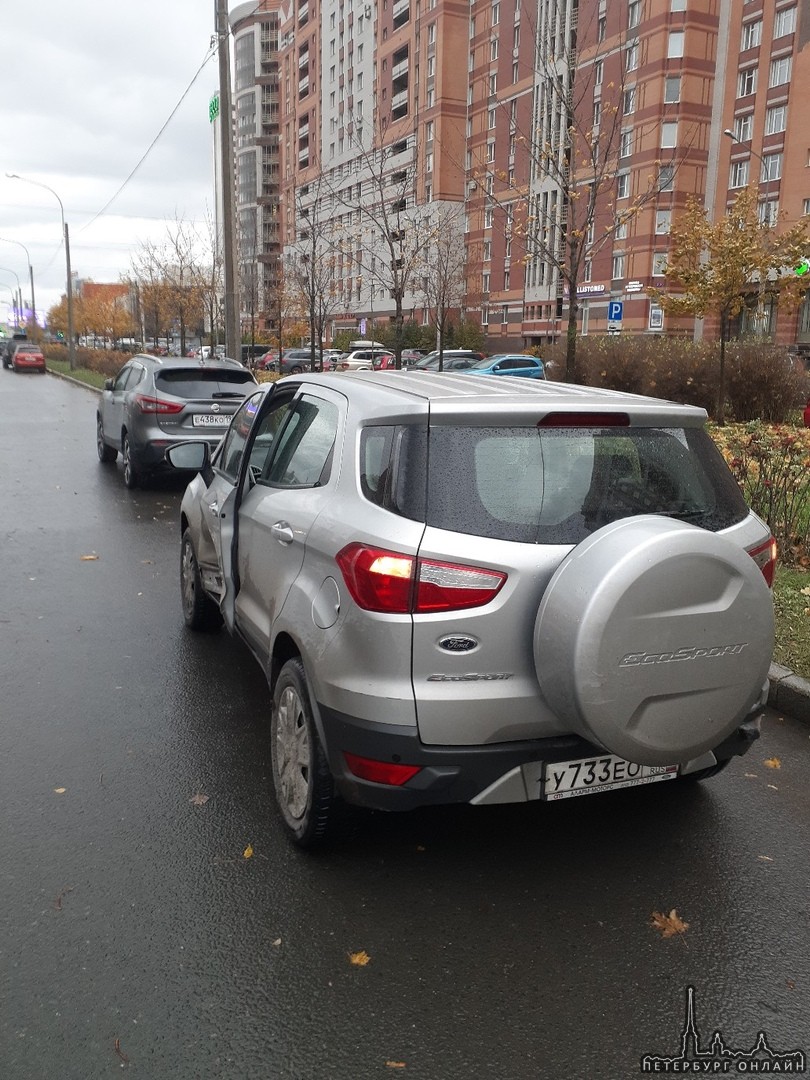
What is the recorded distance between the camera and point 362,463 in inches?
126

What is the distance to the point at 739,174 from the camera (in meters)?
54.6

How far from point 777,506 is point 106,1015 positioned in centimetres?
657

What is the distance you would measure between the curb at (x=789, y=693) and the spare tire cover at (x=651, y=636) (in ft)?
7.00

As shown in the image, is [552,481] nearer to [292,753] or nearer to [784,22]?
[292,753]

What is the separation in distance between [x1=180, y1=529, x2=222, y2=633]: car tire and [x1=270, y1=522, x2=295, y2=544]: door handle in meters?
2.15

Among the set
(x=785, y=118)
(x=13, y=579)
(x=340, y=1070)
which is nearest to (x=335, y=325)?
(x=785, y=118)

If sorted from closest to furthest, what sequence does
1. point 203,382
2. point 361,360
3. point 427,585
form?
point 427,585 < point 203,382 < point 361,360

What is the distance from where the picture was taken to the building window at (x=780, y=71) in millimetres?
51125

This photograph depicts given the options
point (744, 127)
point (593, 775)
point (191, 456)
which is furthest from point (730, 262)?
point (744, 127)

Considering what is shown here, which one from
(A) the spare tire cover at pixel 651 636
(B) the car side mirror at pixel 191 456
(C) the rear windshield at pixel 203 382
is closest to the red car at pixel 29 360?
(C) the rear windshield at pixel 203 382

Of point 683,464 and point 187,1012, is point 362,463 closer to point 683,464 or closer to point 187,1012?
point 683,464

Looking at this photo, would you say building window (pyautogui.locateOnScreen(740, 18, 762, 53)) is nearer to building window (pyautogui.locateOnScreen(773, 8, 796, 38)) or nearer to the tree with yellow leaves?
building window (pyautogui.locateOnScreen(773, 8, 796, 38))

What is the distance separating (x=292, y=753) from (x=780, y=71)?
59.4m

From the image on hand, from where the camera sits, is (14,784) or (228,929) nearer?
(228,929)
